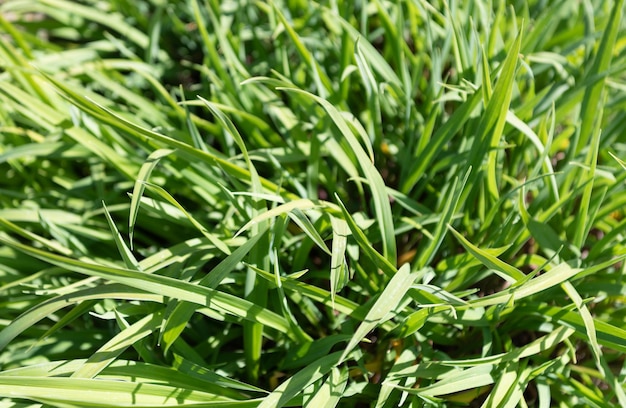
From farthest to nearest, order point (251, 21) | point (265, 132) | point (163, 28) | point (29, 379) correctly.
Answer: point (163, 28), point (251, 21), point (265, 132), point (29, 379)

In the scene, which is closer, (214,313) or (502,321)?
(214,313)

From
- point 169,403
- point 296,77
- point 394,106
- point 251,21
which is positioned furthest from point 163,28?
point 169,403

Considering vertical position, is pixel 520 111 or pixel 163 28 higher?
pixel 163 28

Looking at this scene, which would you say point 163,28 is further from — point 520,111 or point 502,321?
point 502,321

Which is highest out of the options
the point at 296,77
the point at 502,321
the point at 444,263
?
the point at 296,77

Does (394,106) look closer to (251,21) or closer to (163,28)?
(251,21)

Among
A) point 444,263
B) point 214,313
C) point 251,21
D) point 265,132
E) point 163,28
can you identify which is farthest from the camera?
point 163,28
